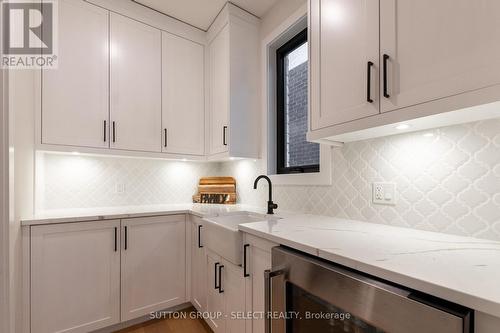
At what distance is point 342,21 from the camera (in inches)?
43.2

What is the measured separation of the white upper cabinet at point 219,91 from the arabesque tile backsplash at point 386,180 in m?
0.38

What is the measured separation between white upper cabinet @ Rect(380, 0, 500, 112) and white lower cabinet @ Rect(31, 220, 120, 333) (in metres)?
1.94

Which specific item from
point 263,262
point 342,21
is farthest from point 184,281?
point 342,21

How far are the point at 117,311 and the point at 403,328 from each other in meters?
1.92

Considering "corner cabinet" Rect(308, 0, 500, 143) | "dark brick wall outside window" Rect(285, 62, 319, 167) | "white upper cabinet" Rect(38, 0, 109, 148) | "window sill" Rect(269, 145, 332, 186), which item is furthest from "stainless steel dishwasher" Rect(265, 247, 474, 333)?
"white upper cabinet" Rect(38, 0, 109, 148)

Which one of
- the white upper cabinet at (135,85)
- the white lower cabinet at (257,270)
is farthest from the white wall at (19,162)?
the white lower cabinet at (257,270)

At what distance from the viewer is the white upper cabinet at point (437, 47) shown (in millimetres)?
676

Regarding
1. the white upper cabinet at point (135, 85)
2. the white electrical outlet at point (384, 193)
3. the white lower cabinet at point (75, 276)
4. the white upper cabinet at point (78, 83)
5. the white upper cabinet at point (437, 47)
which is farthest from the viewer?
the white upper cabinet at point (135, 85)

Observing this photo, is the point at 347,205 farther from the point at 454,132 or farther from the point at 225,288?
the point at 225,288

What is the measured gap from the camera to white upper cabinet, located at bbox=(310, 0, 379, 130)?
969 mm

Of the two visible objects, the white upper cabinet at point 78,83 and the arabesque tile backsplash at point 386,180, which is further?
the white upper cabinet at point 78,83

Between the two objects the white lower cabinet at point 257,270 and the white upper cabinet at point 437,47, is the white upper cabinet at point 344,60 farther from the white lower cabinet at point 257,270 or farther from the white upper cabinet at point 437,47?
the white lower cabinet at point 257,270

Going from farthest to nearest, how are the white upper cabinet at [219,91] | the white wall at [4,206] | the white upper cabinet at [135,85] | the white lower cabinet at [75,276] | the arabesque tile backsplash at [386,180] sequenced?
1. the white upper cabinet at [219,91]
2. the white upper cabinet at [135,85]
3. the white lower cabinet at [75,276]
4. the white wall at [4,206]
5. the arabesque tile backsplash at [386,180]

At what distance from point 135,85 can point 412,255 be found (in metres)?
2.21
